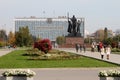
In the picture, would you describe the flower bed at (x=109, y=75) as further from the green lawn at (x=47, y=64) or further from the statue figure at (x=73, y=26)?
the statue figure at (x=73, y=26)

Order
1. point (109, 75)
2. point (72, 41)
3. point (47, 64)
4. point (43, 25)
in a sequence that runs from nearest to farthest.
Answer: point (109, 75) < point (47, 64) < point (72, 41) < point (43, 25)

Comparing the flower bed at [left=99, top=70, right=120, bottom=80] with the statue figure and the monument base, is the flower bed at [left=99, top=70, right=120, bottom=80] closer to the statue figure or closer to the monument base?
the monument base

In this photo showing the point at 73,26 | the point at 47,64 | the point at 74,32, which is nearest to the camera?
the point at 47,64

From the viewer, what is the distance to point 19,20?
16275 cm

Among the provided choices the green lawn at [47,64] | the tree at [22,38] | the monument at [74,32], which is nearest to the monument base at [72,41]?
the monument at [74,32]

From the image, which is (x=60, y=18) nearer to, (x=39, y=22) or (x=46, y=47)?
(x=39, y=22)

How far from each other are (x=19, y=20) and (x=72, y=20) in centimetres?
9328

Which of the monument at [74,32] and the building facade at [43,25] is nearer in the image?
the monument at [74,32]

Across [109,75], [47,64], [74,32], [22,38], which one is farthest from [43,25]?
[109,75]

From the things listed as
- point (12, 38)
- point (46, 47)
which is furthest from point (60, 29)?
point (46, 47)

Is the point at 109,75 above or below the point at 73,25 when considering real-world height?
below

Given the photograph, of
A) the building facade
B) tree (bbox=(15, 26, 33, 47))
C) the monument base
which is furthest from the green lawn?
the building facade

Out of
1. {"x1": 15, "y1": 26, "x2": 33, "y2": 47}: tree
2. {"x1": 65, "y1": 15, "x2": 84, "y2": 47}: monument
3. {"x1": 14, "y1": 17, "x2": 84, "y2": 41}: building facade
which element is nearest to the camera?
{"x1": 65, "y1": 15, "x2": 84, "y2": 47}: monument

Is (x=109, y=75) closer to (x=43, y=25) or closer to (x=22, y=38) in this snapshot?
(x=22, y=38)
